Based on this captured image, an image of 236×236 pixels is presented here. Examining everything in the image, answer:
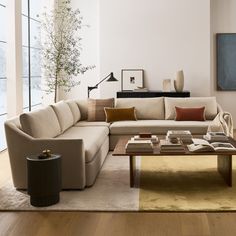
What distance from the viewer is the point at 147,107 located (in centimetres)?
691

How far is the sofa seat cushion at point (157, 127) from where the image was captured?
6.15m

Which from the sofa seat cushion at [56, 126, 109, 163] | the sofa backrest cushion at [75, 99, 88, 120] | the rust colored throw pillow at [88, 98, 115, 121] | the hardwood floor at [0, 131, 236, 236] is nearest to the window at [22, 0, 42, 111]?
the sofa backrest cushion at [75, 99, 88, 120]

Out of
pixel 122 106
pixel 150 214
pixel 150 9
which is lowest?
pixel 150 214

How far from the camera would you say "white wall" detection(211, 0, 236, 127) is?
8.45 metres

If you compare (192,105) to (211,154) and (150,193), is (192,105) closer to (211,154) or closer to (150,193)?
(211,154)

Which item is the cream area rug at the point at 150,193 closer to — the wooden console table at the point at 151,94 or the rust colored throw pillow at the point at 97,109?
the rust colored throw pillow at the point at 97,109

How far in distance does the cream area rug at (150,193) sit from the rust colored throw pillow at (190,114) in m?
1.25

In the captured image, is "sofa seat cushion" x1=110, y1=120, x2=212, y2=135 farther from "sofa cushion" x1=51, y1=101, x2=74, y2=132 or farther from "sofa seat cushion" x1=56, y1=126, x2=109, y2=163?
"sofa cushion" x1=51, y1=101, x2=74, y2=132

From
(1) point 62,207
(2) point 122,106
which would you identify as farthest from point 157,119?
(1) point 62,207

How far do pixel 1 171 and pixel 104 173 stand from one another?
50.8 inches

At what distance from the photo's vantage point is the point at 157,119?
6.84 metres

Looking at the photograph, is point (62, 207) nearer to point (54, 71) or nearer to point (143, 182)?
point (143, 182)

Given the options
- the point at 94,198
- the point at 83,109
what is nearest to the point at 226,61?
the point at 83,109

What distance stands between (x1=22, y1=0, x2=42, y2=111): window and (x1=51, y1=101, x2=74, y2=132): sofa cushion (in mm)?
1612
